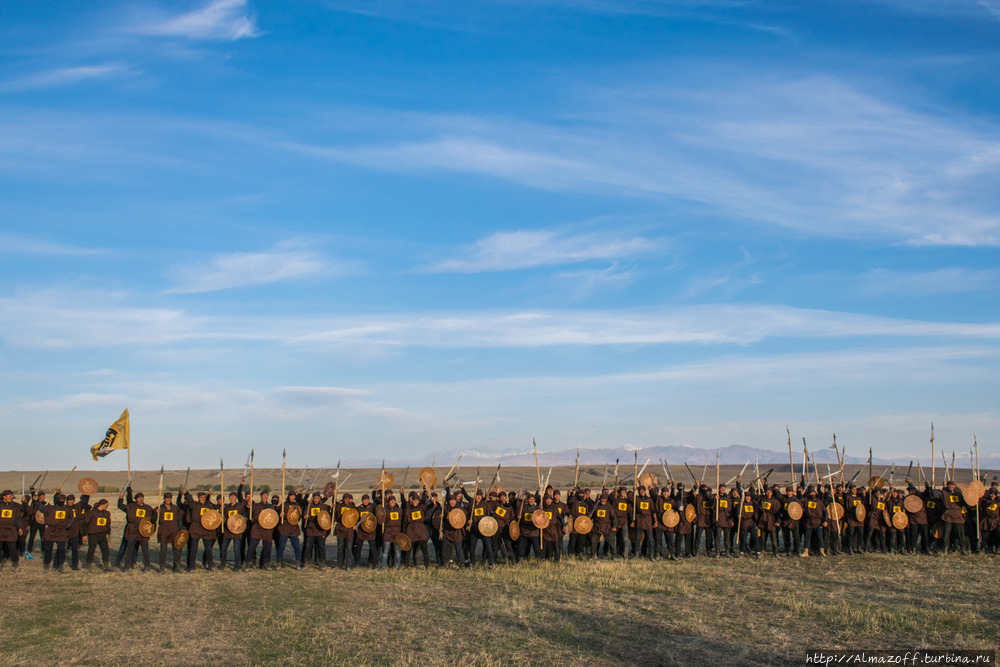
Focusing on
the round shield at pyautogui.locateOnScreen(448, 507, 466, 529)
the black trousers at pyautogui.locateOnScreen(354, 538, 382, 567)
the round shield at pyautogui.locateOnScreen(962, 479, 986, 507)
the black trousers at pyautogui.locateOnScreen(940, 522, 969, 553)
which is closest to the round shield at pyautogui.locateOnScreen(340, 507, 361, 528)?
the black trousers at pyautogui.locateOnScreen(354, 538, 382, 567)

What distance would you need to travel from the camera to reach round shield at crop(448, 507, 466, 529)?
60.1 feet

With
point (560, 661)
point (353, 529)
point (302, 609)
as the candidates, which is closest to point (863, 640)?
point (560, 661)

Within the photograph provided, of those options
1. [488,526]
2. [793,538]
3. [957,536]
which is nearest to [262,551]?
[488,526]

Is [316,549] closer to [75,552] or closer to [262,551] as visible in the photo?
[262,551]

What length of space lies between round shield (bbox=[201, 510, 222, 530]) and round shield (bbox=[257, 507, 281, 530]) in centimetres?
93

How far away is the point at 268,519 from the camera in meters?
17.8

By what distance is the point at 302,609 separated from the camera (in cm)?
1323

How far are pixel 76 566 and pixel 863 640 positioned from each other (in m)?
16.3

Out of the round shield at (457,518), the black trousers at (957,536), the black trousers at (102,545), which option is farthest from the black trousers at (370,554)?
the black trousers at (957,536)

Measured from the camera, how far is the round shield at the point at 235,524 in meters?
17.8

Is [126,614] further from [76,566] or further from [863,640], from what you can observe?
[863,640]

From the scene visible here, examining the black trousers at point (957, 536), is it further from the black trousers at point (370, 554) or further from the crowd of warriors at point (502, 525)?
the black trousers at point (370, 554)

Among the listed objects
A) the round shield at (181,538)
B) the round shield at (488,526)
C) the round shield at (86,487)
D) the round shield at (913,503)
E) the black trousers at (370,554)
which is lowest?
the black trousers at (370,554)

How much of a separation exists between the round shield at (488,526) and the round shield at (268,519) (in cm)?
479
